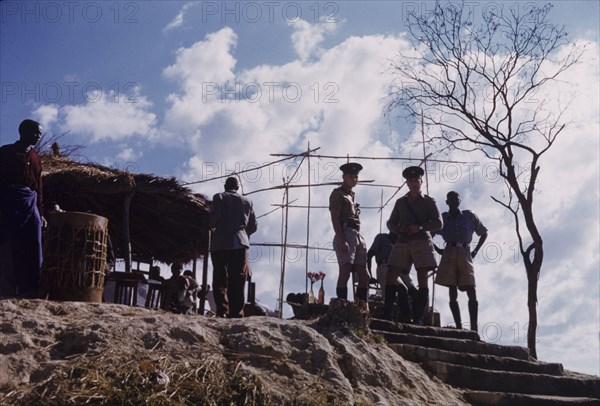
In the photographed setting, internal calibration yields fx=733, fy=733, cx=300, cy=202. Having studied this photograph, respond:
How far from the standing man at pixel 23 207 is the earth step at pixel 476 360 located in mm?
3444

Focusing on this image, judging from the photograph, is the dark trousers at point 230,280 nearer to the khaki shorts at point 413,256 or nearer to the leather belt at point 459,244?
the khaki shorts at point 413,256

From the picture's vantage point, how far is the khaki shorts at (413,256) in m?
7.65

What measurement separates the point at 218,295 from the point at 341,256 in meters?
1.40

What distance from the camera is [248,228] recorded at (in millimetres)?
8000

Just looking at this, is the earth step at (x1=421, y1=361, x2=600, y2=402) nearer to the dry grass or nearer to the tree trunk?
the dry grass

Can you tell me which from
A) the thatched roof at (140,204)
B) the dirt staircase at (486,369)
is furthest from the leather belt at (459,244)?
the thatched roof at (140,204)

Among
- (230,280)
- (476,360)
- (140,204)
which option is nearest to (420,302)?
(476,360)

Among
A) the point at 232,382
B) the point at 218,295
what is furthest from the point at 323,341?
the point at 218,295

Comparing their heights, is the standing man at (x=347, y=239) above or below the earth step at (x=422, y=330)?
above

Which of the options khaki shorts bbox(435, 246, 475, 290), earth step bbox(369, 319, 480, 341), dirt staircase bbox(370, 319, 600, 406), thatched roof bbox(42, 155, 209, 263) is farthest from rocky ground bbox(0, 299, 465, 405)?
thatched roof bbox(42, 155, 209, 263)

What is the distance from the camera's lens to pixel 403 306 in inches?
333

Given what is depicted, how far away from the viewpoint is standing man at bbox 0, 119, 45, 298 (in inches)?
256

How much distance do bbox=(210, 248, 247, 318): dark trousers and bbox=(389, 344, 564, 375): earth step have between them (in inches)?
67.1

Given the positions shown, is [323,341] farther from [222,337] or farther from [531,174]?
[531,174]
